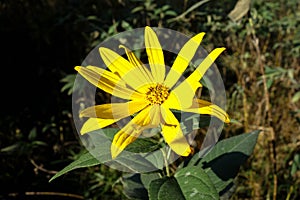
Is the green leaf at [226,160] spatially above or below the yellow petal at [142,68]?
below

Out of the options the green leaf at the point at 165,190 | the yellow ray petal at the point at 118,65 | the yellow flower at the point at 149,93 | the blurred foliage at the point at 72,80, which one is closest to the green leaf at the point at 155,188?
the green leaf at the point at 165,190

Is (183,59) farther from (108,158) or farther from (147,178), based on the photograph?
(147,178)

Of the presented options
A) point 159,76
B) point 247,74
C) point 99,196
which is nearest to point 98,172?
point 99,196

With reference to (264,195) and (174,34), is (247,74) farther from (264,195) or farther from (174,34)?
(264,195)

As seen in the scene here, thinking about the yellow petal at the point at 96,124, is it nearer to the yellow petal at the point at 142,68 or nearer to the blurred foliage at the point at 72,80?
the yellow petal at the point at 142,68

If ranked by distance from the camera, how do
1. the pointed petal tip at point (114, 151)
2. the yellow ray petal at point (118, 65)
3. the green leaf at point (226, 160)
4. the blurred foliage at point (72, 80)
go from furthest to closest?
the blurred foliage at point (72, 80)
the green leaf at point (226, 160)
the yellow ray petal at point (118, 65)
the pointed petal tip at point (114, 151)

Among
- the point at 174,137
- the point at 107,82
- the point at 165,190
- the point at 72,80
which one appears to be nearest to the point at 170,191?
the point at 165,190
